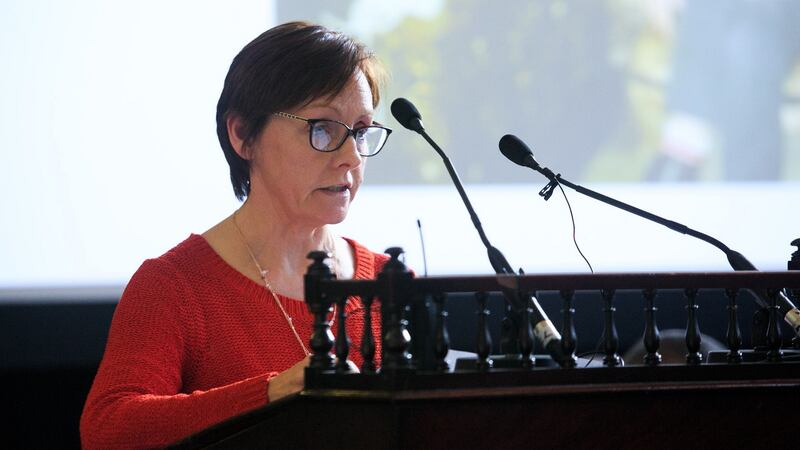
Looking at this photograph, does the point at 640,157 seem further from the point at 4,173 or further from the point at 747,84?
the point at 4,173

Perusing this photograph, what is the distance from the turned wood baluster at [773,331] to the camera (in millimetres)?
1475

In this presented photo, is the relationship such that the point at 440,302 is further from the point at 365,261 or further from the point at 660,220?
the point at 365,261

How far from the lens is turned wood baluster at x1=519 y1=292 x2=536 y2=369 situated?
54.7 inches

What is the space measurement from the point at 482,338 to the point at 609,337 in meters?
0.18

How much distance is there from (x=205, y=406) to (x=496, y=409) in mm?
503

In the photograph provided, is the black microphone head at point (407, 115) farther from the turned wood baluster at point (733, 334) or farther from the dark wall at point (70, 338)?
the dark wall at point (70, 338)

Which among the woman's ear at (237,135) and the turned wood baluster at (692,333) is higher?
the woman's ear at (237,135)

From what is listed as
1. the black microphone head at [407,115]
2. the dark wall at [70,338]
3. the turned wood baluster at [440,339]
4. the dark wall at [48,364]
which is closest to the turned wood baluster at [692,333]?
the turned wood baluster at [440,339]

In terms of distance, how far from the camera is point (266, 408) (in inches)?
53.2

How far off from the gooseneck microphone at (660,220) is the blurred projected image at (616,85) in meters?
1.86

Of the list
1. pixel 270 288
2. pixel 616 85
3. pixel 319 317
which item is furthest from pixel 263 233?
pixel 616 85

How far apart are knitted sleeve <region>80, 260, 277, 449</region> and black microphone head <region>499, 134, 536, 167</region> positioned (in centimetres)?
56

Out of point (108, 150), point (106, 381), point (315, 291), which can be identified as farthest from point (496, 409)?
point (108, 150)

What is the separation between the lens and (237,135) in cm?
218
